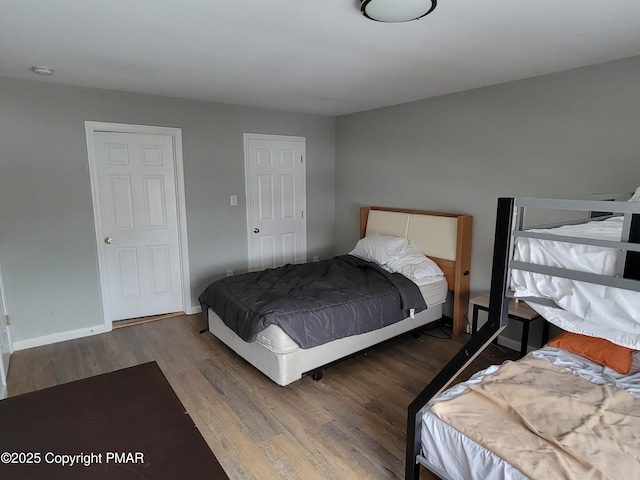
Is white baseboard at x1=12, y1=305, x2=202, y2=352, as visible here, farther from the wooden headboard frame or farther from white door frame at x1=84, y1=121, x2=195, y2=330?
the wooden headboard frame

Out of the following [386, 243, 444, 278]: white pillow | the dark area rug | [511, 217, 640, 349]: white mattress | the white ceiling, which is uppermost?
the white ceiling

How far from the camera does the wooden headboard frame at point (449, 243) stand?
11.6 ft

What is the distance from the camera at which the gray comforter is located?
2.64 m

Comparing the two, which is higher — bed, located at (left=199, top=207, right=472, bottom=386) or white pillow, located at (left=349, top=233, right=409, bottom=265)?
white pillow, located at (left=349, top=233, right=409, bottom=265)

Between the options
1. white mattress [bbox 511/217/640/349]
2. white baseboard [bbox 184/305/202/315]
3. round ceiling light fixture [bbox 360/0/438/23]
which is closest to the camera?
white mattress [bbox 511/217/640/349]

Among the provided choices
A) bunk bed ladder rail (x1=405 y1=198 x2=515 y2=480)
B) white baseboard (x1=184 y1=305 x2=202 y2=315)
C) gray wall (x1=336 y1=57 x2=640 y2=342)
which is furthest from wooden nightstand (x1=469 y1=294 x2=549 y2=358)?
white baseboard (x1=184 y1=305 x2=202 y2=315)

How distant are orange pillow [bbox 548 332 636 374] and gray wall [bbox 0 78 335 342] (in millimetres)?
3398

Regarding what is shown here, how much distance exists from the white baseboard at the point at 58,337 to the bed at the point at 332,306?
116 centimetres

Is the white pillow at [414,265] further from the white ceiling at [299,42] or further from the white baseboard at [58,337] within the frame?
the white baseboard at [58,337]

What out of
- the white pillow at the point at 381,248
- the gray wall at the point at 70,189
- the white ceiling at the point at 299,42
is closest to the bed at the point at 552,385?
the white ceiling at the point at 299,42

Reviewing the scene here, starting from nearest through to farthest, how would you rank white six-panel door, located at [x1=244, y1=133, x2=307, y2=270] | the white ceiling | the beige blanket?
1. the beige blanket
2. the white ceiling
3. white six-panel door, located at [x1=244, y1=133, x2=307, y2=270]

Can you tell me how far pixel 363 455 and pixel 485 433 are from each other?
82 cm

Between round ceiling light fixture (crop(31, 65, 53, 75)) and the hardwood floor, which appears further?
round ceiling light fixture (crop(31, 65, 53, 75))

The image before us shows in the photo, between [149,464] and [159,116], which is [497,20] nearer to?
[149,464]
